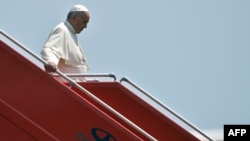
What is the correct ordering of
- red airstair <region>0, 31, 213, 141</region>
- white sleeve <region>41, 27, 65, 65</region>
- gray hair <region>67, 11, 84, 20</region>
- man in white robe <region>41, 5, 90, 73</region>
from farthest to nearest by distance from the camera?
1. gray hair <region>67, 11, 84, 20</region>
2. man in white robe <region>41, 5, 90, 73</region>
3. white sleeve <region>41, 27, 65, 65</region>
4. red airstair <region>0, 31, 213, 141</region>

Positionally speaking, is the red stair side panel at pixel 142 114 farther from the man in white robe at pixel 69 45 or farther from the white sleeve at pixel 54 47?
the white sleeve at pixel 54 47

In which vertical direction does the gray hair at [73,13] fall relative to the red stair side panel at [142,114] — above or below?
above

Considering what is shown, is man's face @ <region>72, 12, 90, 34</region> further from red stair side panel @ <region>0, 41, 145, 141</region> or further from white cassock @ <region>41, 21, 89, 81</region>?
red stair side panel @ <region>0, 41, 145, 141</region>

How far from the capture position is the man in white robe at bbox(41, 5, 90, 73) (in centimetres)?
650

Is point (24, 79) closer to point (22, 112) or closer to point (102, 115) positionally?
point (22, 112)

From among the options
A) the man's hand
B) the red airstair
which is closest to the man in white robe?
the man's hand

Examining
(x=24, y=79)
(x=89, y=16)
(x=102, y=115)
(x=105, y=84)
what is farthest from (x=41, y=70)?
(x=89, y=16)

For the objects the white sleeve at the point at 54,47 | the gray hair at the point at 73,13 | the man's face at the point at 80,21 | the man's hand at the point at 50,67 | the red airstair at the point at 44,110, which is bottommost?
the red airstair at the point at 44,110

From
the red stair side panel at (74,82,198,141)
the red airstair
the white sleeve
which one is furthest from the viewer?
the red stair side panel at (74,82,198,141)

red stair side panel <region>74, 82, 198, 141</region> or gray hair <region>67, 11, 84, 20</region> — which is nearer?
red stair side panel <region>74, 82, 198, 141</region>

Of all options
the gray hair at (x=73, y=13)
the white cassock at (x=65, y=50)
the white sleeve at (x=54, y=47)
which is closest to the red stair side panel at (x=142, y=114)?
the white cassock at (x=65, y=50)

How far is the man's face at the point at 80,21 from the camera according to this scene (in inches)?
280

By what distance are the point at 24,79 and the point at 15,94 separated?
0.47ft

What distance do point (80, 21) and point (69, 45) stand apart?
1.39 ft
